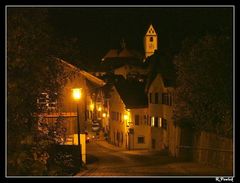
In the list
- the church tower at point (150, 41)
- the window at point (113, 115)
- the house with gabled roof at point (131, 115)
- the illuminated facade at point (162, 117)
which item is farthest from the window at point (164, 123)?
the church tower at point (150, 41)

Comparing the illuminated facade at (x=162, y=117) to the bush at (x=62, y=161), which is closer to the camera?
the bush at (x=62, y=161)

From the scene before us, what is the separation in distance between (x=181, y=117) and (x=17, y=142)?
18376 mm

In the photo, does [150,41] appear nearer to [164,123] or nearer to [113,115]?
[113,115]

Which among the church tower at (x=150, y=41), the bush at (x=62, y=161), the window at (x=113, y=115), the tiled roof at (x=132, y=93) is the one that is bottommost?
the bush at (x=62, y=161)

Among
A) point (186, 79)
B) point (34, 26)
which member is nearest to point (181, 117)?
point (186, 79)

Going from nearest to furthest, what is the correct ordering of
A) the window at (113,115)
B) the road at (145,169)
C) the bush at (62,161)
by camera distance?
the bush at (62,161) → the road at (145,169) → the window at (113,115)

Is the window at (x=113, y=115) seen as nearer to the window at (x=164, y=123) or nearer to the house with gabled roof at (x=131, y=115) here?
the house with gabled roof at (x=131, y=115)

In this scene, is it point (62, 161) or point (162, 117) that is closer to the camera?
point (62, 161)

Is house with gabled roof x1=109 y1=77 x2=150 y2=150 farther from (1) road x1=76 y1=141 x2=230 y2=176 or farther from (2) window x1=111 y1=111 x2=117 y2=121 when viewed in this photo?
(1) road x1=76 y1=141 x2=230 y2=176

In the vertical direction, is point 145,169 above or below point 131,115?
below

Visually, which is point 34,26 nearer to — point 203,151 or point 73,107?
point 73,107

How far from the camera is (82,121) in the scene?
21141 mm

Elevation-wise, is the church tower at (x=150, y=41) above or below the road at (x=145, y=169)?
above

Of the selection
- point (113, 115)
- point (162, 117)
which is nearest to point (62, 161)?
point (162, 117)
